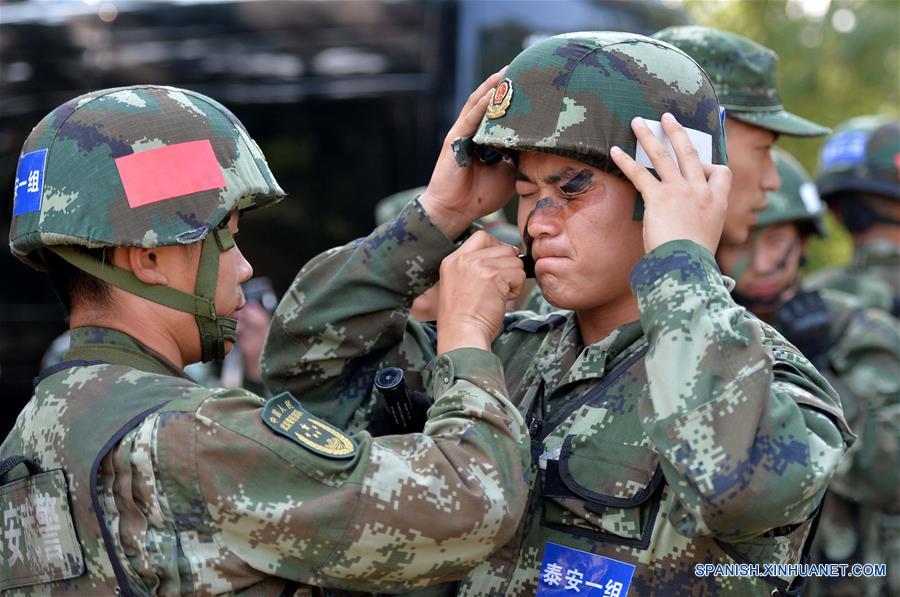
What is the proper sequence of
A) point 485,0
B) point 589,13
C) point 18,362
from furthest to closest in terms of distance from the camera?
1. point 18,362
2. point 589,13
3. point 485,0

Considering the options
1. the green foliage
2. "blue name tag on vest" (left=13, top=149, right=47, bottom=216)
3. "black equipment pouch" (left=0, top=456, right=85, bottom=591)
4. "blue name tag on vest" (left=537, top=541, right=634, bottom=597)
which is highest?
"blue name tag on vest" (left=13, top=149, right=47, bottom=216)

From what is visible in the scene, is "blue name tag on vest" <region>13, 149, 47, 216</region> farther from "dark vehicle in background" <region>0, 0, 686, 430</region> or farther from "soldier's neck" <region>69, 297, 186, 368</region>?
"dark vehicle in background" <region>0, 0, 686, 430</region>

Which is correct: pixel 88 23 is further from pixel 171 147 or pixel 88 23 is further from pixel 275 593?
pixel 275 593

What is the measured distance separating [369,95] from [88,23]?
89.3 inches

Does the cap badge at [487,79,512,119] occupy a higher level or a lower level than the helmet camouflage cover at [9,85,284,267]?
higher

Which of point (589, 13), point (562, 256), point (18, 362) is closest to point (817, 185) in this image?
point (589, 13)

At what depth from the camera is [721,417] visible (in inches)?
82.9

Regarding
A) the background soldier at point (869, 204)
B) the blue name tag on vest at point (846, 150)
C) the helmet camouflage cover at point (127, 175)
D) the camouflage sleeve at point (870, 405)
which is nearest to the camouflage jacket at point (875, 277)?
the background soldier at point (869, 204)

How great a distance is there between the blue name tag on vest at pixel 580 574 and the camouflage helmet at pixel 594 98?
88 centimetres

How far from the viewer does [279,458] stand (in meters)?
2.22

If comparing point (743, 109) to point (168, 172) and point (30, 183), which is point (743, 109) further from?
point (30, 183)

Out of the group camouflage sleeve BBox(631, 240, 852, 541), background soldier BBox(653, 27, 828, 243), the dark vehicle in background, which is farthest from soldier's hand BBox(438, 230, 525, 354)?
the dark vehicle in background

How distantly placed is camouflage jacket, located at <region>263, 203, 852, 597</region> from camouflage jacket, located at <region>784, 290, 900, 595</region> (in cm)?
231

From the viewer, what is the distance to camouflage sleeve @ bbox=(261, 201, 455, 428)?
2.89 m
